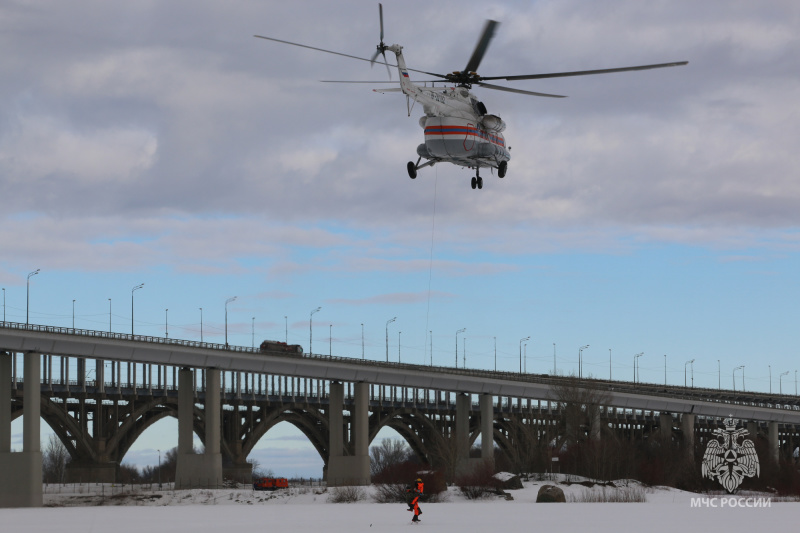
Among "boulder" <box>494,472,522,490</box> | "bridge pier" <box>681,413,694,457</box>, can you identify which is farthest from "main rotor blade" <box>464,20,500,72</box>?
"bridge pier" <box>681,413,694,457</box>

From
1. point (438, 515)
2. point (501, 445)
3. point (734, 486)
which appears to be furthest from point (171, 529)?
point (501, 445)

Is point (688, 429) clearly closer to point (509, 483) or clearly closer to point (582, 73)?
point (509, 483)

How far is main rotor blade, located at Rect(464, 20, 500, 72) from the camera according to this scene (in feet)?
181

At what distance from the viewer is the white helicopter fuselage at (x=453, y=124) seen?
58312mm

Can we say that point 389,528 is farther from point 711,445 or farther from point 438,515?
point 711,445

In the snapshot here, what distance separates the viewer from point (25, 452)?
87.8 meters

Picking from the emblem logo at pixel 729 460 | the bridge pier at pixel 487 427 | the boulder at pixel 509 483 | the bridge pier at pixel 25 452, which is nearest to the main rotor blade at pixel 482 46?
the emblem logo at pixel 729 460

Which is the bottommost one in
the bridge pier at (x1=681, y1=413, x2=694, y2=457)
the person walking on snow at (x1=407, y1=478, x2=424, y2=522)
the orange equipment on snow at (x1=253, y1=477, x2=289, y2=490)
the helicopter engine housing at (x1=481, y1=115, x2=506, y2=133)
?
the orange equipment on snow at (x1=253, y1=477, x2=289, y2=490)

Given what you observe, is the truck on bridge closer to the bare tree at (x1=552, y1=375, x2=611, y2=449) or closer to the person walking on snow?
the bare tree at (x1=552, y1=375, x2=611, y2=449)

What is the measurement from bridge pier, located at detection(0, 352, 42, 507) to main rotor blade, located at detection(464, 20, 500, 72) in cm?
4878

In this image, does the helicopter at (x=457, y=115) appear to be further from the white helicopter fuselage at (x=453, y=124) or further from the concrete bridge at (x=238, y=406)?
the concrete bridge at (x=238, y=406)

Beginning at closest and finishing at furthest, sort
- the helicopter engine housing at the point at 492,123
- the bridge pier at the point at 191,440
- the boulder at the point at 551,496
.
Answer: the helicopter engine housing at the point at 492,123 → the boulder at the point at 551,496 → the bridge pier at the point at 191,440

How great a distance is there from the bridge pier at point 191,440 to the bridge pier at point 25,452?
1750 cm

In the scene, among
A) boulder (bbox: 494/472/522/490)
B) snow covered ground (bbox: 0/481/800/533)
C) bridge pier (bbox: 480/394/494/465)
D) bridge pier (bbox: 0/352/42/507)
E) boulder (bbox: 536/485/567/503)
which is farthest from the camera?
bridge pier (bbox: 480/394/494/465)
